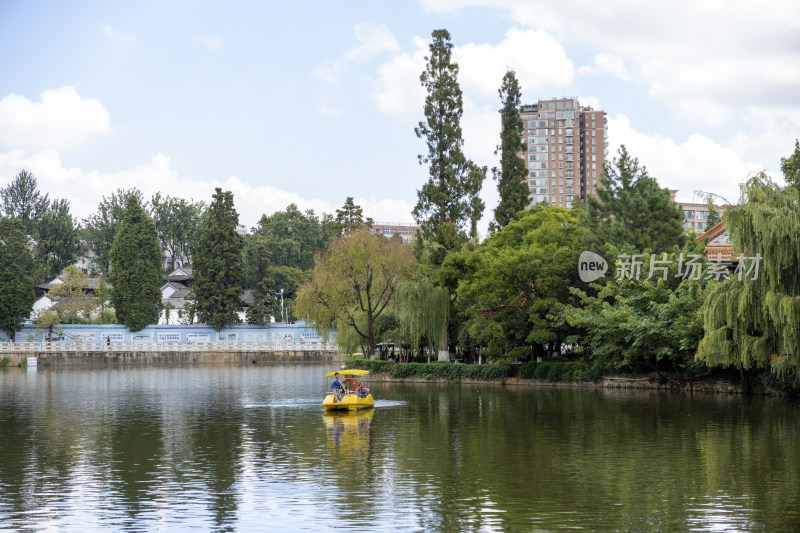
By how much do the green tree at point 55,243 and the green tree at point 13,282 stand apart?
24.0m

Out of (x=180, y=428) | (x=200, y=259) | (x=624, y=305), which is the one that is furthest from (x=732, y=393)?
(x=200, y=259)

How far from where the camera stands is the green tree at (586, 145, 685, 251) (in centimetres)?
4438

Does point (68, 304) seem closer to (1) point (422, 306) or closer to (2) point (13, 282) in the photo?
(2) point (13, 282)

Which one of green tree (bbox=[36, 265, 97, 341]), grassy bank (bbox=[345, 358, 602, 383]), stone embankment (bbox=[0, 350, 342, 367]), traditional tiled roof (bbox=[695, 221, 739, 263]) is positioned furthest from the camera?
green tree (bbox=[36, 265, 97, 341])

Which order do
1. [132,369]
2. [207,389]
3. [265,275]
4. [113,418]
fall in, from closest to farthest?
[113,418], [207,389], [132,369], [265,275]

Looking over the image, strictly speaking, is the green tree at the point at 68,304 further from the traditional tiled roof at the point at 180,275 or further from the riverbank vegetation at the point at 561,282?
the riverbank vegetation at the point at 561,282

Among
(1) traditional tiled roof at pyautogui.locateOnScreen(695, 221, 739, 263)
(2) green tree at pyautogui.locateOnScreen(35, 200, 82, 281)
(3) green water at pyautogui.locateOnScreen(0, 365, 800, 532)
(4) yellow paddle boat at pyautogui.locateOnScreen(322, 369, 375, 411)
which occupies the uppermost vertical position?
(2) green tree at pyautogui.locateOnScreen(35, 200, 82, 281)

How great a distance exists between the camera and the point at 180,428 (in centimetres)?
2894

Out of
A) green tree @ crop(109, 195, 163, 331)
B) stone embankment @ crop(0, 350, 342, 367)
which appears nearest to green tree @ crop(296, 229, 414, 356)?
stone embankment @ crop(0, 350, 342, 367)

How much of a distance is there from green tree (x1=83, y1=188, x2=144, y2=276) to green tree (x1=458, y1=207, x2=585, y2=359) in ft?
239

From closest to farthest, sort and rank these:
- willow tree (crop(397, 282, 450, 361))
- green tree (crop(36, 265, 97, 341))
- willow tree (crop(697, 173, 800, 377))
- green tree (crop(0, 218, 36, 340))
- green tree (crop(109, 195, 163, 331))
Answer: willow tree (crop(697, 173, 800, 377))
willow tree (crop(397, 282, 450, 361))
green tree (crop(0, 218, 36, 340))
green tree (crop(36, 265, 97, 341))
green tree (crop(109, 195, 163, 331))

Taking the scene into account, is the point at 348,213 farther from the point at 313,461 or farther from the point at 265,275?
the point at 313,461

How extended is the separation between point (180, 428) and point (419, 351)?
98.6 feet

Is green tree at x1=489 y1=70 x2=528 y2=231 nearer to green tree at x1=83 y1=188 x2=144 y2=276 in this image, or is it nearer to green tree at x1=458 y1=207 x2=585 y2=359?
green tree at x1=458 y1=207 x2=585 y2=359
